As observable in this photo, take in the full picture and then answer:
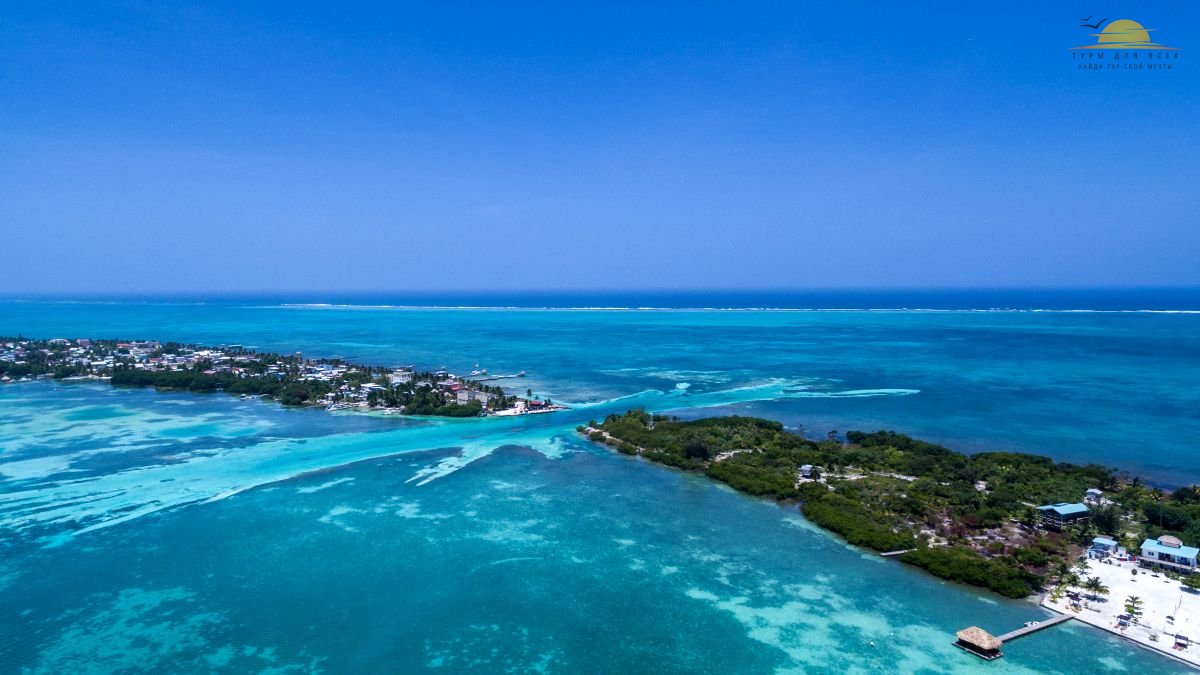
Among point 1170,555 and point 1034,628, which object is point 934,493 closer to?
point 1170,555

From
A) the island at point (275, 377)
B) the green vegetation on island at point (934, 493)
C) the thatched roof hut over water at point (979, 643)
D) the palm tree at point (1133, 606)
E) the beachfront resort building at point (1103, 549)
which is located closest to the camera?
the thatched roof hut over water at point (979, 643)

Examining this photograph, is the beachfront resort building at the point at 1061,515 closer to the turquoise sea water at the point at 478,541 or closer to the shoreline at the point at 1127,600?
the shoreline at the point at 1127,600

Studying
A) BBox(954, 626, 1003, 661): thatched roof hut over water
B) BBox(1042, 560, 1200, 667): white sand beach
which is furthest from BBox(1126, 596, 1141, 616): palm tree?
BBox(954, 626, 1003, 661): thatched roof hut over water

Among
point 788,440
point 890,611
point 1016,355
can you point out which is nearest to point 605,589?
point 890,611

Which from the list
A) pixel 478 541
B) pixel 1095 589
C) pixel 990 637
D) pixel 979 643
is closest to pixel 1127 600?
pixel 1095 589

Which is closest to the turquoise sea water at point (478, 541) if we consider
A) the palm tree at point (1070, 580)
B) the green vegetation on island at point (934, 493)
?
the green vegetation on island at point (934, 493)

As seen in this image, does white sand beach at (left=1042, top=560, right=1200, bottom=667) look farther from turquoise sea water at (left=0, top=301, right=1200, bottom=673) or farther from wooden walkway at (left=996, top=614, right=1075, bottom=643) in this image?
turquoise sea water at (left=0, top=301, right=1200, bottom=673)

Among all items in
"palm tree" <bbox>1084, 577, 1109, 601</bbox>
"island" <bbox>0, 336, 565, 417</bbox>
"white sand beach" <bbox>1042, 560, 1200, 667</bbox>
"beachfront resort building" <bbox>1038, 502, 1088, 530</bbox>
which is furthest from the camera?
"island" <bbox>0, 336, 565, 417</bbox>
